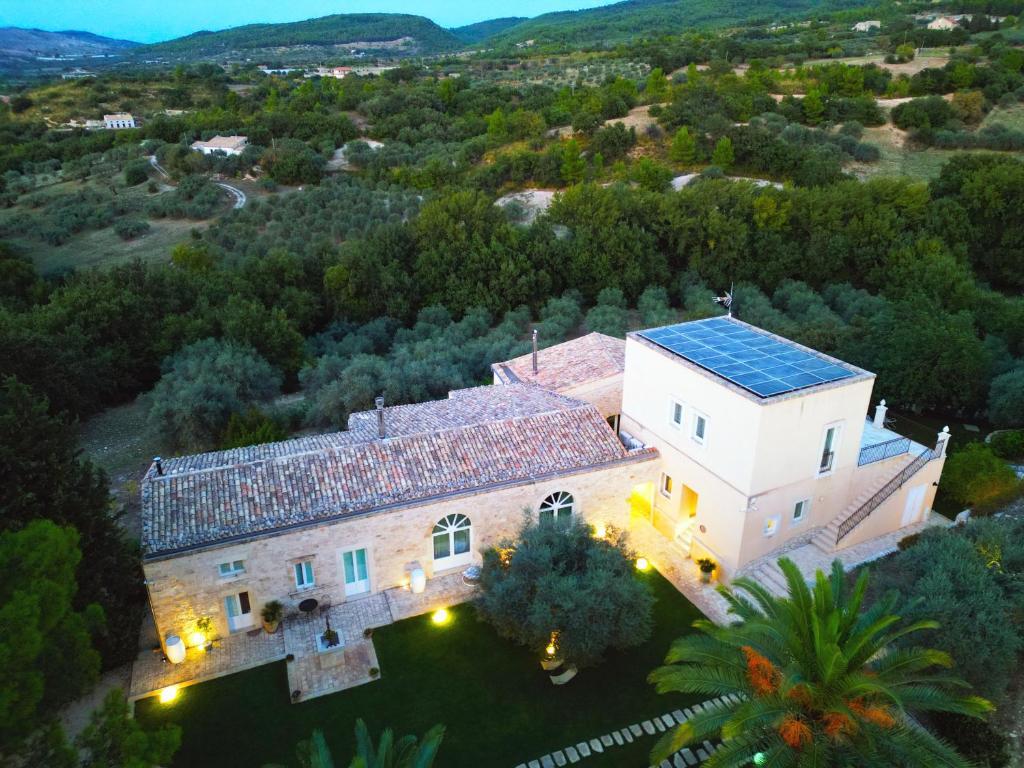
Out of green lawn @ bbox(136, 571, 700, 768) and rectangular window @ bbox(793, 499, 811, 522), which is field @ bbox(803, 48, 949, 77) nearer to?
rectangular window @ bbox(793, 499, 811, 522)

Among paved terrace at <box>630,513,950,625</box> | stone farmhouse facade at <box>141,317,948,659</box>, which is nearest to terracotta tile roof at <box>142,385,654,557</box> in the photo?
stone farmhouse facade at <box>141,317,948,659</box>

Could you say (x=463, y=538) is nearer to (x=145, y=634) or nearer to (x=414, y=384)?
(x=145, y=634)

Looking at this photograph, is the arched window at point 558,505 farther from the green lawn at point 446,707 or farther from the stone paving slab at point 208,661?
the stone paving slab at point 208,661

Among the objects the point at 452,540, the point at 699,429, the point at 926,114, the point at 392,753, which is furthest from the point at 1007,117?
the point at 392,753

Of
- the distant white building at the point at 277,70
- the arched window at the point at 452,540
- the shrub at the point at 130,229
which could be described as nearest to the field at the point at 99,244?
the shrub at the point at 130,229

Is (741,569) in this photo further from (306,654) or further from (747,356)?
(306,654)

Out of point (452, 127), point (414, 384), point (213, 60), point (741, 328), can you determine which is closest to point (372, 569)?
point (414, 384)
